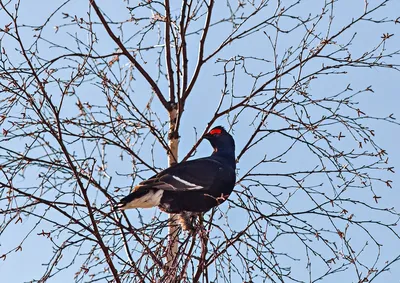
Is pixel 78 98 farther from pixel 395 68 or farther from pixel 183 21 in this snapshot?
pixel 395 68

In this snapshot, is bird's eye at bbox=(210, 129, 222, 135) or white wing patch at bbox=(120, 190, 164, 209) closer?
white wing patch at bbox=(120, 190, 164, 209)

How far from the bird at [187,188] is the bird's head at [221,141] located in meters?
0.15

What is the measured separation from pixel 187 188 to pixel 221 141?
67 cm

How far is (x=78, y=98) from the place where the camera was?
570cm

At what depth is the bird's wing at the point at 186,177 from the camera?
19.4 ft

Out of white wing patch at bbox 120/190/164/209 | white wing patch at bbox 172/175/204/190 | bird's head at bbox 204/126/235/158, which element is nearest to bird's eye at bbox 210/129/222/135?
bird's head at bbox 204/126/235/158

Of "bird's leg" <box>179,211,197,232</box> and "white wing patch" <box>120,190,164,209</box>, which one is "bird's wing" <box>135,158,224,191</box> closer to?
"white wing patch" <box>120,190,164,209</box>

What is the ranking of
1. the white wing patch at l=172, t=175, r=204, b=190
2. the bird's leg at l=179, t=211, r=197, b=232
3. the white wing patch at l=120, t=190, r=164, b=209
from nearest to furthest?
the white wing patch at l=120, t=190, r=164, b=209, the bird's leg at l=179, t=211, r=197, b=232, the white wing patch at l=172, t=175, r=204, b=190

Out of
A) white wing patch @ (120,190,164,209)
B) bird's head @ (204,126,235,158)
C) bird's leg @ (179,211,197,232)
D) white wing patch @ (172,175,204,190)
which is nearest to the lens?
white wing patch @ (120,190,164,209)

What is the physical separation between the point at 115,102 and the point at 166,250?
1598 mm

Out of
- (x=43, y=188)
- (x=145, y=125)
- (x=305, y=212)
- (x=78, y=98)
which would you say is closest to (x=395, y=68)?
(x=305, y=212)

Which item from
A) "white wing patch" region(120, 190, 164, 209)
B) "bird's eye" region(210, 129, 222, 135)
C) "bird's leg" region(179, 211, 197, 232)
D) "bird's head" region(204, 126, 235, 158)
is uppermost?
"bird's eye" region(210, 129, 222, 135)

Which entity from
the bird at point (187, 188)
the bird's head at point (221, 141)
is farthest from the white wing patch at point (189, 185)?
the bird's head at point (221, 141)

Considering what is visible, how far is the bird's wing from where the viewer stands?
590 centimetres
